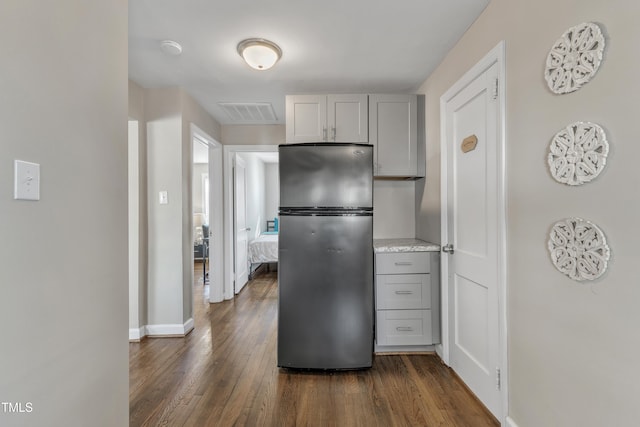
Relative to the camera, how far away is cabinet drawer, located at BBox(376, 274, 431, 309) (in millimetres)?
2441

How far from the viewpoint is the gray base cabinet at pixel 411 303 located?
8.00ft

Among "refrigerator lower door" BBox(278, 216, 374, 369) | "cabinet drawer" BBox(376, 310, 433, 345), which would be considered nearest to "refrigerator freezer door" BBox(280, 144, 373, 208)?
"refrigerator lower door" BBox(278, 216, 374, 369)

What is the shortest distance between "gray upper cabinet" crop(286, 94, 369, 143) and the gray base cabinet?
1193mm

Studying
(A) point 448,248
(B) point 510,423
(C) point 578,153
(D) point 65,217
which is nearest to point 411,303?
(A) point 448,248

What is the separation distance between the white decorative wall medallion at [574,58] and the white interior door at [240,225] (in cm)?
354

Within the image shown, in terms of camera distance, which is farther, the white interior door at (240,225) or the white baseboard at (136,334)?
the white interior door at (240,225)

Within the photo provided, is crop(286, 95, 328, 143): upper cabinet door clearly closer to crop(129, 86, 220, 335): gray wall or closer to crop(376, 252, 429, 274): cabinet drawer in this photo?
crop(129, 86, 220, 335): gray wall

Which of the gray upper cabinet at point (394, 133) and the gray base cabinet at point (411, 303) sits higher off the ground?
the gray upper cabinet at point (394, 133)

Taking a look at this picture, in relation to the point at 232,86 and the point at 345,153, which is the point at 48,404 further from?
the point at 232,86

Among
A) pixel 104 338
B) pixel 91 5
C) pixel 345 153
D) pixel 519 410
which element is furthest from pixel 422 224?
pixel 91 5

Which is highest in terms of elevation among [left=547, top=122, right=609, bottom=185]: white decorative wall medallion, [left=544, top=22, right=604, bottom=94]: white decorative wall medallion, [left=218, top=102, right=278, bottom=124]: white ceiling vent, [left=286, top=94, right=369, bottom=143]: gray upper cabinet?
[left=218, top=102, right=278, bottom=124]: white ceiling vent

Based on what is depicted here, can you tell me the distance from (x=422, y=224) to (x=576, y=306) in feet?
5.71

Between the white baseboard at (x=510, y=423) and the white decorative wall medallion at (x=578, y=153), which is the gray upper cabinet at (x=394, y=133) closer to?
the white decorative wall medallion at (x=578, y=153)

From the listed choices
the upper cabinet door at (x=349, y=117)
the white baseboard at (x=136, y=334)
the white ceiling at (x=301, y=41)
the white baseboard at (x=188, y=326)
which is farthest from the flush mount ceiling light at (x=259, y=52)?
the white baseboard at (x=136, y=334)
